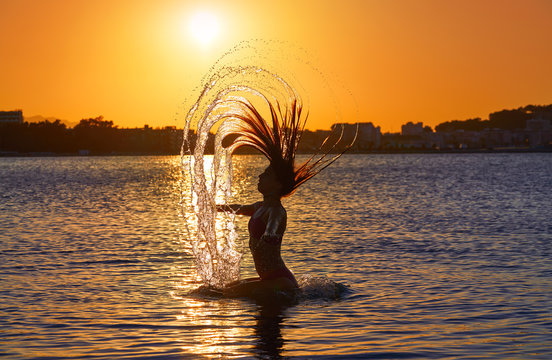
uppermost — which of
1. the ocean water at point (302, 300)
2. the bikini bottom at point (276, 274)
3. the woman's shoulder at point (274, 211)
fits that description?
the woman's shoulder at point (274, 211)

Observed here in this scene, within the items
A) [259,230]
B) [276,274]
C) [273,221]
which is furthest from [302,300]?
[273,221]

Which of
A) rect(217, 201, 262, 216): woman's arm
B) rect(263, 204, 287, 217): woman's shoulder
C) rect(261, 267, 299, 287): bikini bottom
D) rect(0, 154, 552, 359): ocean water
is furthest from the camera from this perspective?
rect(261, 267, 299, 287): bikini bottom

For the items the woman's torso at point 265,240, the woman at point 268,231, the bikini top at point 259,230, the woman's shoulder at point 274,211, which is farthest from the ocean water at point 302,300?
the woman's shoulder at point 274,211

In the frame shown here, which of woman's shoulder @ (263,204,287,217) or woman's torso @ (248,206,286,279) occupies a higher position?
woman's shoulder @ (263,204,287,217)

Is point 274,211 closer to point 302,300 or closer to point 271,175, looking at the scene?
point 271,175

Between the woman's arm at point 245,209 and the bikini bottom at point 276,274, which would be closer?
the woman's arm at point 245,209

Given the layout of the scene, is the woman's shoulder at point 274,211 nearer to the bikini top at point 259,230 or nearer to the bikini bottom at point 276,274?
the bikini top at point 259,230

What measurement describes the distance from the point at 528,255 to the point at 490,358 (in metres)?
12.5

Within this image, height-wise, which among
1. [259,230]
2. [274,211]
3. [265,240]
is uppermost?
[274,211]

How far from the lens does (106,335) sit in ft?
43.4

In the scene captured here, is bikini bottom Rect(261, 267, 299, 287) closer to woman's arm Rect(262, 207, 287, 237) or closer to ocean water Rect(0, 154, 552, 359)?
ocean water Rect(0, 154, 552, 359)

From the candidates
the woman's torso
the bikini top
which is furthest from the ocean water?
the bikini top

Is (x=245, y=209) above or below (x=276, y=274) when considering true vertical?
above

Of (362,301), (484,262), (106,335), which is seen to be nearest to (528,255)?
(484,262)
